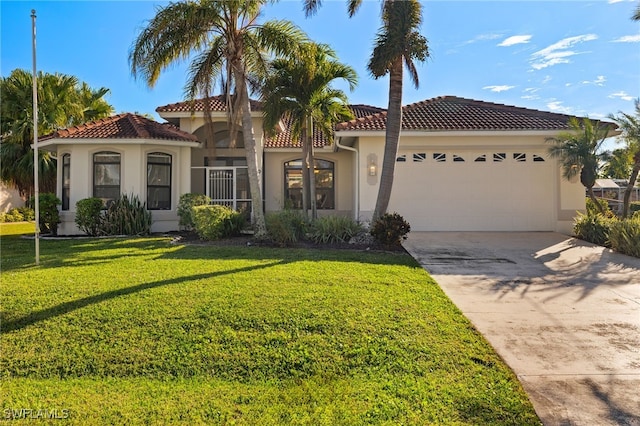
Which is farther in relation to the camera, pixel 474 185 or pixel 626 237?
pixel 474 185

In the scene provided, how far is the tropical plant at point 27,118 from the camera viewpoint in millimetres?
17922

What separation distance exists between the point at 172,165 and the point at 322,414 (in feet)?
45.1

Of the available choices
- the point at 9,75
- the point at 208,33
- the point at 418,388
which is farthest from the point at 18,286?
the point at 9,75

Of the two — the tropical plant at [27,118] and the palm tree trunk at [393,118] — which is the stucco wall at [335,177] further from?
the tropical plant at [27,118]

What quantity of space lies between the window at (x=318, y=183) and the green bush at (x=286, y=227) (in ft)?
19.6

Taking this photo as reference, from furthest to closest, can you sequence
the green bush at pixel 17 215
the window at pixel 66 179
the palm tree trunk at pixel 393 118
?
1. the green bush at pixel 17 215
2. the window at pixel 66 179
3. the palm tree trunk at pixel 393 118

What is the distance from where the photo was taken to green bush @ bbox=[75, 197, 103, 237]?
1285 cm

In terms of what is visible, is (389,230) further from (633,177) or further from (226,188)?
(226,188)

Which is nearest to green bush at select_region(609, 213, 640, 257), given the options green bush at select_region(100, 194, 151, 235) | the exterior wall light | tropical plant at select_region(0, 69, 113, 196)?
the exterior wall light

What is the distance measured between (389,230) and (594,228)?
660 cm

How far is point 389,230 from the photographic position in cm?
1020

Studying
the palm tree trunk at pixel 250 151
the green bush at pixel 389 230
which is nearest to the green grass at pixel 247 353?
the green bush at pixel 389 230

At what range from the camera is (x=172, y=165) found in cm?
1495

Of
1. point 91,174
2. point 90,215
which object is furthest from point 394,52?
point 91,174
